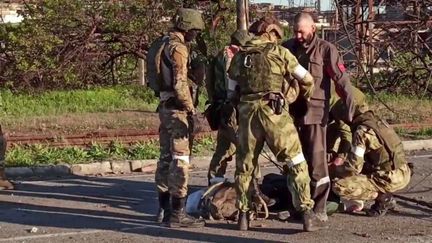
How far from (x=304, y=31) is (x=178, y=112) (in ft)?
4.54

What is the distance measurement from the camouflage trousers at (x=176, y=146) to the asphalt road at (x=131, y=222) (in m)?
0.43

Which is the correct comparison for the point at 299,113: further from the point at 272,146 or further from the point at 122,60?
the point at 122,60

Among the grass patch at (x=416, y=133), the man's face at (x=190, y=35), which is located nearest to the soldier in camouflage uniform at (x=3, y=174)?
the man's face at (x=190, y=35)

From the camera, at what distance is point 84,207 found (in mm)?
9203

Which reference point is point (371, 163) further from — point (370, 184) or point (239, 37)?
point (239, 37)

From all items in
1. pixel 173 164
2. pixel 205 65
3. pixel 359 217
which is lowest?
pixel 359 217

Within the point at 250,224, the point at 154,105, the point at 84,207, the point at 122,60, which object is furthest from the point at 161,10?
the point at 250,224

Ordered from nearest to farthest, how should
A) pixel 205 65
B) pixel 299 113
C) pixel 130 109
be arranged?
pixel 299 113
pixel 205 65
pixel 130 109

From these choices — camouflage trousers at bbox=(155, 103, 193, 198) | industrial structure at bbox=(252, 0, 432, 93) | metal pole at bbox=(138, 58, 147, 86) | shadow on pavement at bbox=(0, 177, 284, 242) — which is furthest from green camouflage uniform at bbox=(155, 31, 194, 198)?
metal pole at bbox=(138, 58, 147, 86)

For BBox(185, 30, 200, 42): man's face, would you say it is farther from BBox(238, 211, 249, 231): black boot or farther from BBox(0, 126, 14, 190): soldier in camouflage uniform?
BBox(0, 126, 14, 190): soldier in camouflage uniform

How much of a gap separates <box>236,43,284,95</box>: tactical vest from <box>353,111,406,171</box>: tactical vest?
4.54ft

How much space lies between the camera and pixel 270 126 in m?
7.27

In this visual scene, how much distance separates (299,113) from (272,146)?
0.70 metres

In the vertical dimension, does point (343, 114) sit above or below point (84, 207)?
above
